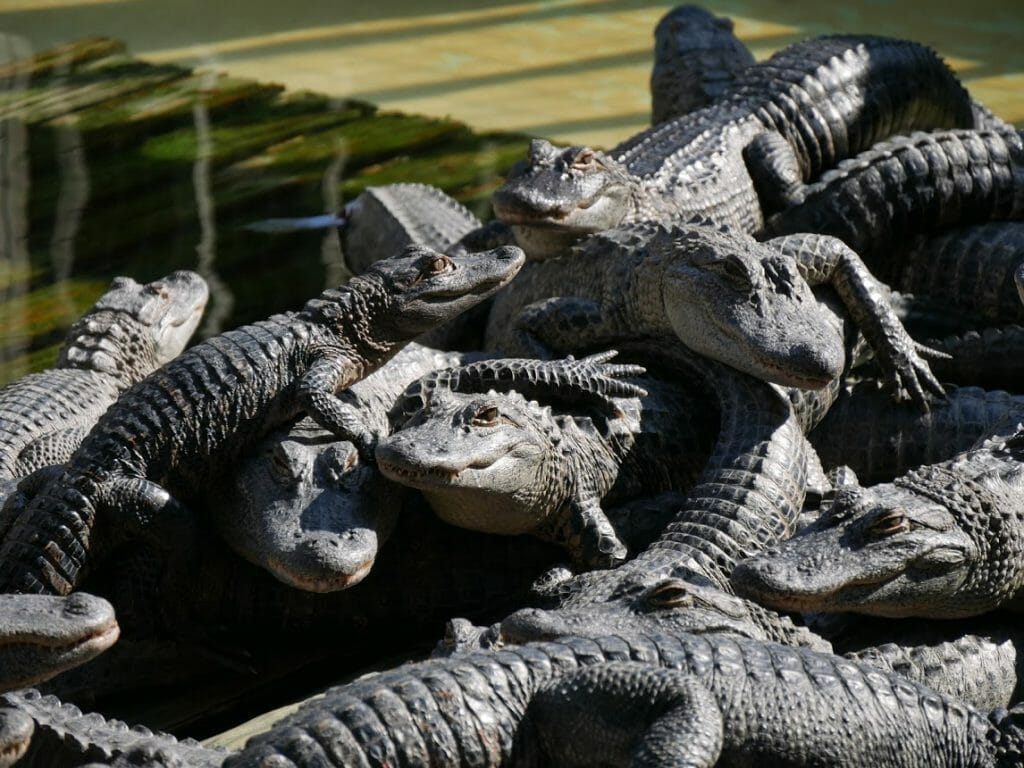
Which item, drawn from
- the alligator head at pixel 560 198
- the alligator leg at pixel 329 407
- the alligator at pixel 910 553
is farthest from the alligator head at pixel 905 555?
the alligator head at pixel 560 198

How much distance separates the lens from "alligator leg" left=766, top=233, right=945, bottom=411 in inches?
217

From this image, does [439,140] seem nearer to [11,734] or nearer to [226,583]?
[226,583]

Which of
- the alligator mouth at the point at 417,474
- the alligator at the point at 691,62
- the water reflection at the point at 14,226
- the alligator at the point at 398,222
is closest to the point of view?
the alligator mouth at the point at 417,474

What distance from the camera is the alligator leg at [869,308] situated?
217 inches

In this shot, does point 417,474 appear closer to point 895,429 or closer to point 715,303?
point 715,303

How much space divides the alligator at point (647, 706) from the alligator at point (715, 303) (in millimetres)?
1389

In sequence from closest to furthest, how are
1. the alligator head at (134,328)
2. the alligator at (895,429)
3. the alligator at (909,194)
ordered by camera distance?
the alligator at (895,429) < the alligator at (909,194) < the alligator head at (134,328)

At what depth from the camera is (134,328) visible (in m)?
6.59

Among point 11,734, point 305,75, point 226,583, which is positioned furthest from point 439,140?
point 11,734

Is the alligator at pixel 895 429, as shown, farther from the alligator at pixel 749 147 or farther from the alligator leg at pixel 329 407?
the alligator leg at pixel 329 407

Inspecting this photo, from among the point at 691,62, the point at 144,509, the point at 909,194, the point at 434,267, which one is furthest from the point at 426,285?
the point at 691,62

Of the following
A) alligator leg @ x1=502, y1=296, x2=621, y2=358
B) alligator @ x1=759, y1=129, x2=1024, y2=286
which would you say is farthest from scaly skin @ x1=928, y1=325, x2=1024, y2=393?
alligator leg @ x1=502, y1=296, x2=621, y2=358

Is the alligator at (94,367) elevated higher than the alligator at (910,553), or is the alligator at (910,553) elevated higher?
the alligator at (910,553)

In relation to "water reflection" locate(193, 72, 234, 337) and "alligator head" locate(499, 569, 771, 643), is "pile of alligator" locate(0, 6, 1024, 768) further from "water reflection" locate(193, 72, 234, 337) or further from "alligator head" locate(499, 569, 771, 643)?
"water reflection" locate(193, 72, 234, 337)
